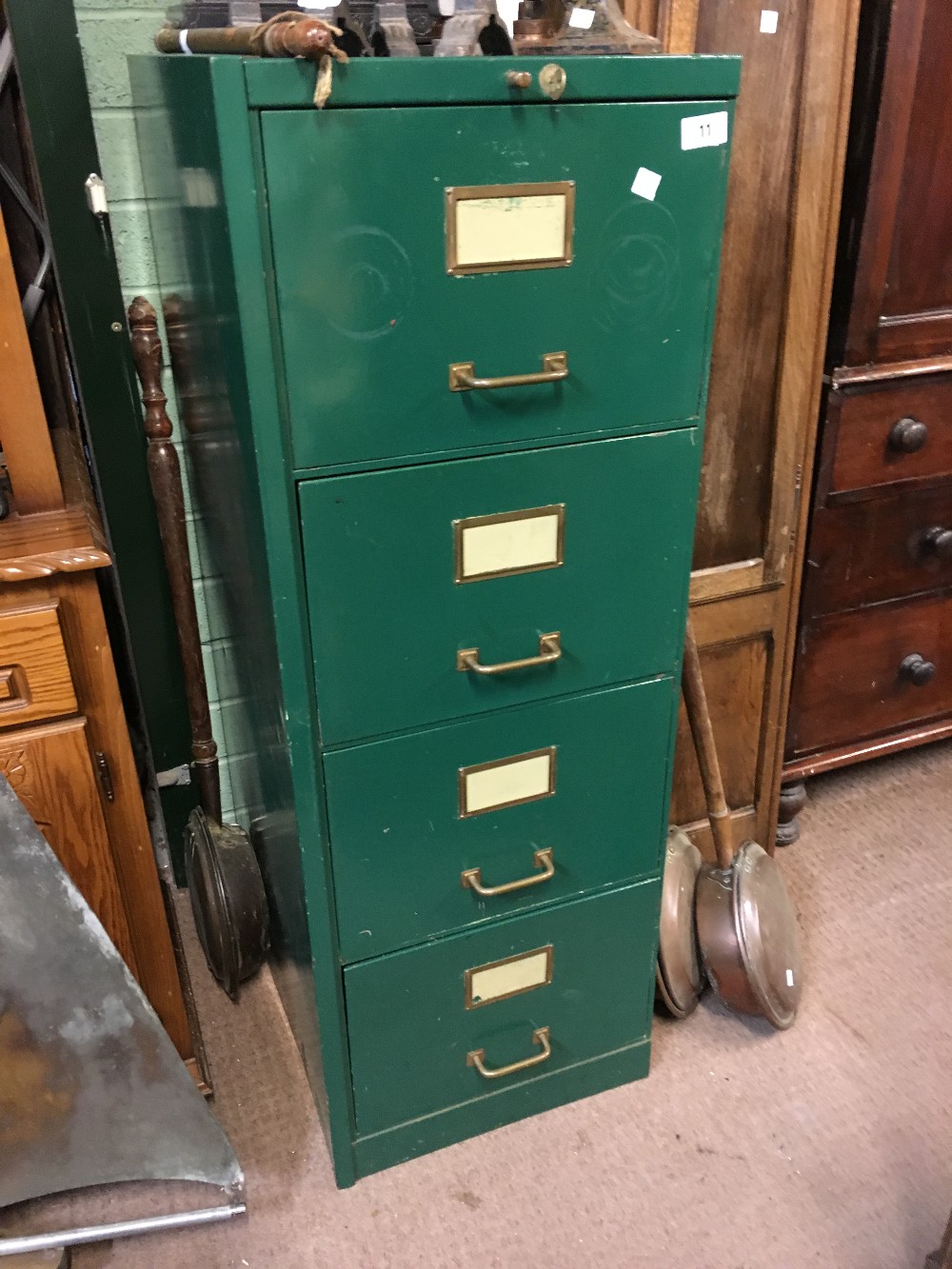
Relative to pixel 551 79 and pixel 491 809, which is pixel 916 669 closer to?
pixel 491 809

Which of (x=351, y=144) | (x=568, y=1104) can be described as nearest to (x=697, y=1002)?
(x=568, y=1104)

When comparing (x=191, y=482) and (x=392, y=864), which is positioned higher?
(x=191, y=482)

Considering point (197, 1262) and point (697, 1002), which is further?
point (697, 1002)

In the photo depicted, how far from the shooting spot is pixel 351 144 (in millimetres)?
832

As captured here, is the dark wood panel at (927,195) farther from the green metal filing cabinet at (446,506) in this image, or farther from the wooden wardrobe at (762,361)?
the green metal filing cabinet at (446,506)

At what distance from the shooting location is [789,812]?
1.86 meters

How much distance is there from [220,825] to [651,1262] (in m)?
0.81

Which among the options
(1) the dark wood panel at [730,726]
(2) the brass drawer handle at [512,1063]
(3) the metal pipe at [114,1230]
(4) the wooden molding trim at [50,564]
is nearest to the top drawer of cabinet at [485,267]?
(4) the wooden molding trim at [50,564]

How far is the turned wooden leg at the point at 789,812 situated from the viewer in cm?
185

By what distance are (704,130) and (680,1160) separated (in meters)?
1.25

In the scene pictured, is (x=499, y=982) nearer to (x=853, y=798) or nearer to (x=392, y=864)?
(x=392, y=864)

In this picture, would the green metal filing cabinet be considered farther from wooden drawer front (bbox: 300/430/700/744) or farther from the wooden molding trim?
the wooden molding trim

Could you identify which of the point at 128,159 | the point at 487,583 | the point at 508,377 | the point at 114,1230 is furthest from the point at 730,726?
the point at 128,159

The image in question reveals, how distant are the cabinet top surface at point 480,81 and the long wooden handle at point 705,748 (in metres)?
0.70
